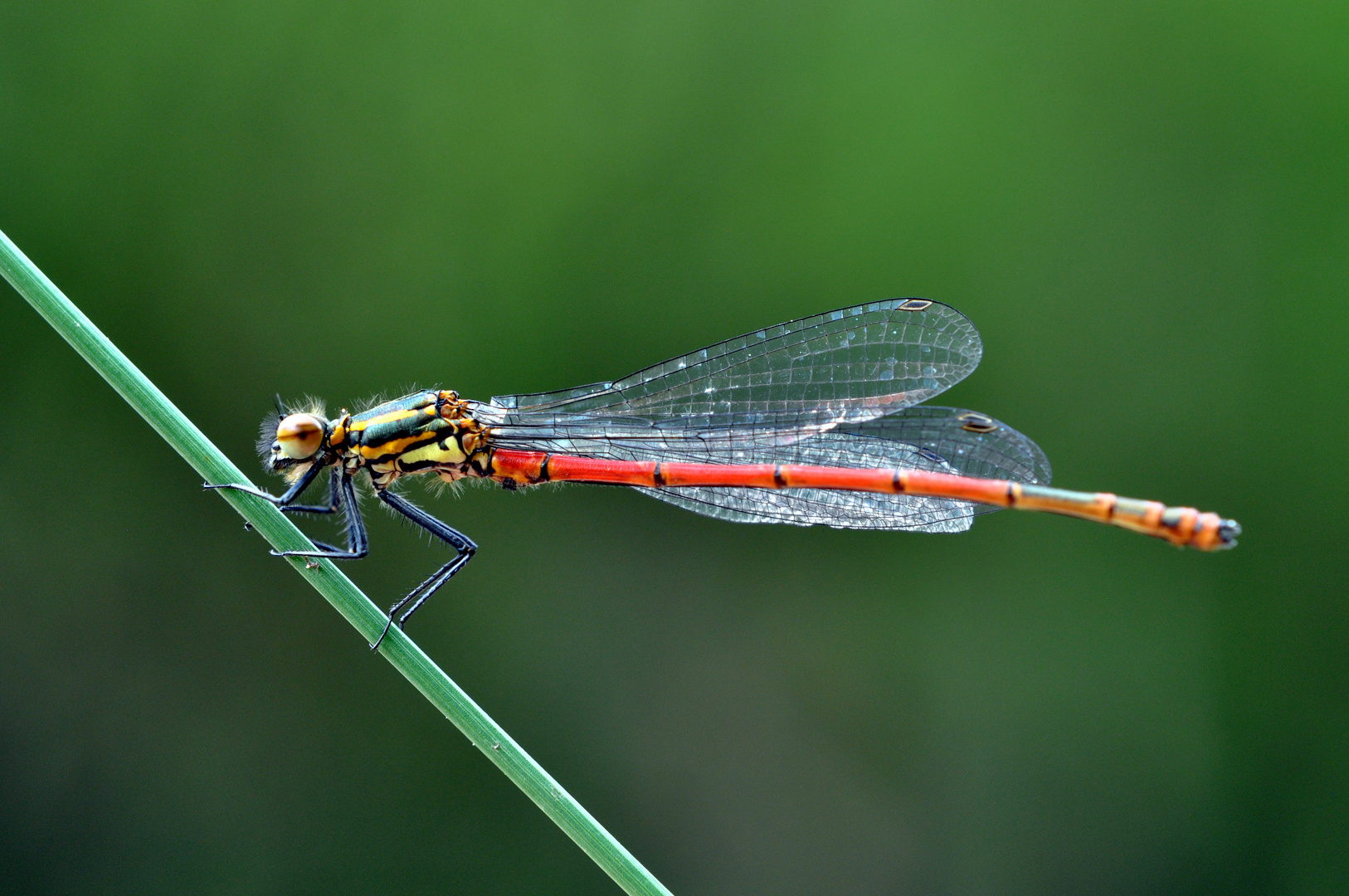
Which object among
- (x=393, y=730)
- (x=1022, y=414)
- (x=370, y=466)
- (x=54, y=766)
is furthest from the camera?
(x=1022, y=414)

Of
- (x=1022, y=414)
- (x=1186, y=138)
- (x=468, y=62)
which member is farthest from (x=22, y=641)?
(x=1186, y=138)

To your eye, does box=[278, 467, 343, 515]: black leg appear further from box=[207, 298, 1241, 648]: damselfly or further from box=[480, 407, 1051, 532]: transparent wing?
box=[480, 407, 1051, 532]: transparent wing

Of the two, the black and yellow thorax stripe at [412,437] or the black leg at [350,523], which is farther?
the black and yellow thorax stripe at [412,437]

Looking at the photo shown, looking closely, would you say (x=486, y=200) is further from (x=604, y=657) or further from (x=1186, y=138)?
(x=1186, y=138)

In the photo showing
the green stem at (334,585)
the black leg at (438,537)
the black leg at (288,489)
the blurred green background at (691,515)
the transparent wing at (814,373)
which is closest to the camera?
the green stem at (334,585)

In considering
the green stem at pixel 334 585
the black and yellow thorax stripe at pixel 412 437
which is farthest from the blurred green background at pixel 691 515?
the green stem at pixel 334 585

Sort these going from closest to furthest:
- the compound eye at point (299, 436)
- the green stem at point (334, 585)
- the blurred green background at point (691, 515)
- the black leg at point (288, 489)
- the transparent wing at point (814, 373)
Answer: the green stem at point (334, 585) → the black leg at point (288, 489) → the compound eye at point (299, 436) → the transparent wing at point (814, 373) → the blurred green background at point (691, 515)

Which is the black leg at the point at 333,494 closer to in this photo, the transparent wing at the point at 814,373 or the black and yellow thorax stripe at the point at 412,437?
the black and yellow thorax stripe at the point at 412,437
